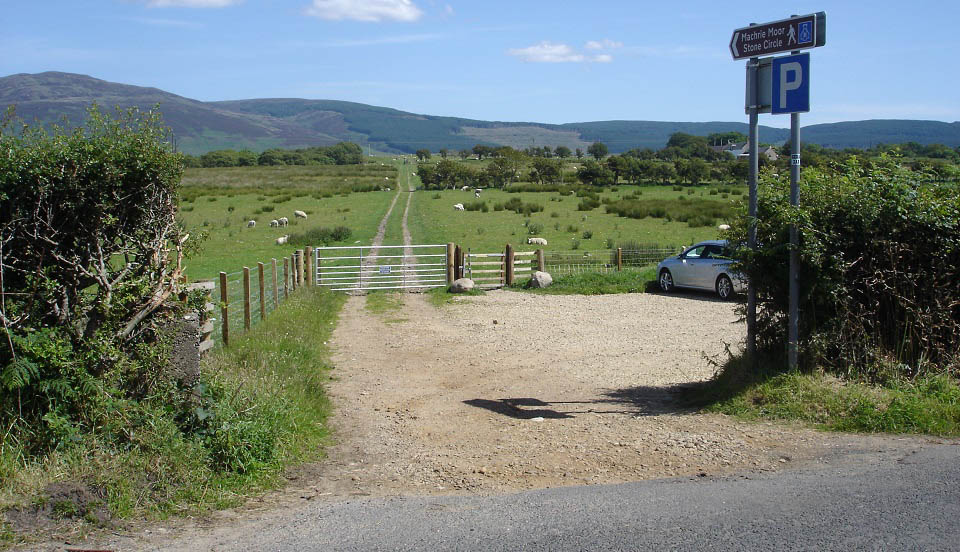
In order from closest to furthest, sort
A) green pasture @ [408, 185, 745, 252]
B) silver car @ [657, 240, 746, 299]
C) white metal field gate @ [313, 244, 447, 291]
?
silver car @ [657, 240, 746, 299] → white metal field gate @ [313, 244, 447, 291] → green pasture @ [408, 185, 745, 252]

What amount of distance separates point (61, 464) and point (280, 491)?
1.50 meters

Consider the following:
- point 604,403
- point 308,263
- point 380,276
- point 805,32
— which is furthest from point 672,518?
point 380,276

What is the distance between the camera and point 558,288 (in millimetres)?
22797

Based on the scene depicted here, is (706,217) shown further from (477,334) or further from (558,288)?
(477,334)

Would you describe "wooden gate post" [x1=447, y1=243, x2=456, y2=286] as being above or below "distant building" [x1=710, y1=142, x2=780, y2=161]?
below

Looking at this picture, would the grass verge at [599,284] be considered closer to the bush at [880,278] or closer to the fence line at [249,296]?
the fence line at [249,296]

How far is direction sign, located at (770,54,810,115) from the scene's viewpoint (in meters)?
7.85

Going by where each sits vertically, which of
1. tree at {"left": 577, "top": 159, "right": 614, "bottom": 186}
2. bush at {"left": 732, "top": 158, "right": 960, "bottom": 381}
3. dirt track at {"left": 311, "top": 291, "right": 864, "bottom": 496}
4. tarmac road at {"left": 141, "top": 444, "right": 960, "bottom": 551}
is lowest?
dirt track at {"left": 311, "top": 291, "right": 864, "bottom": 496}

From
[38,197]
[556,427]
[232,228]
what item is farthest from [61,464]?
[232,228]

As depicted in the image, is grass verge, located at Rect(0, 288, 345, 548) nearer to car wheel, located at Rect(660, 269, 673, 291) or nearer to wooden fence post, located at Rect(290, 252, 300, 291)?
wooden fence post, located at Rect(290, 252, 300, 291)

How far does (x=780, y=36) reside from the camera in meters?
8.00

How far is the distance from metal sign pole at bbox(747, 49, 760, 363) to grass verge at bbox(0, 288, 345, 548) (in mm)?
4606

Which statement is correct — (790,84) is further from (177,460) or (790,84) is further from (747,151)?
(177,460)

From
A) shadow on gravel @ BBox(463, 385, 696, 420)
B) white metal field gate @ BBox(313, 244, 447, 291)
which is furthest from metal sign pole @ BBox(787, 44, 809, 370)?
white metal field gate @ BBox(313, 244, 447, 291)
